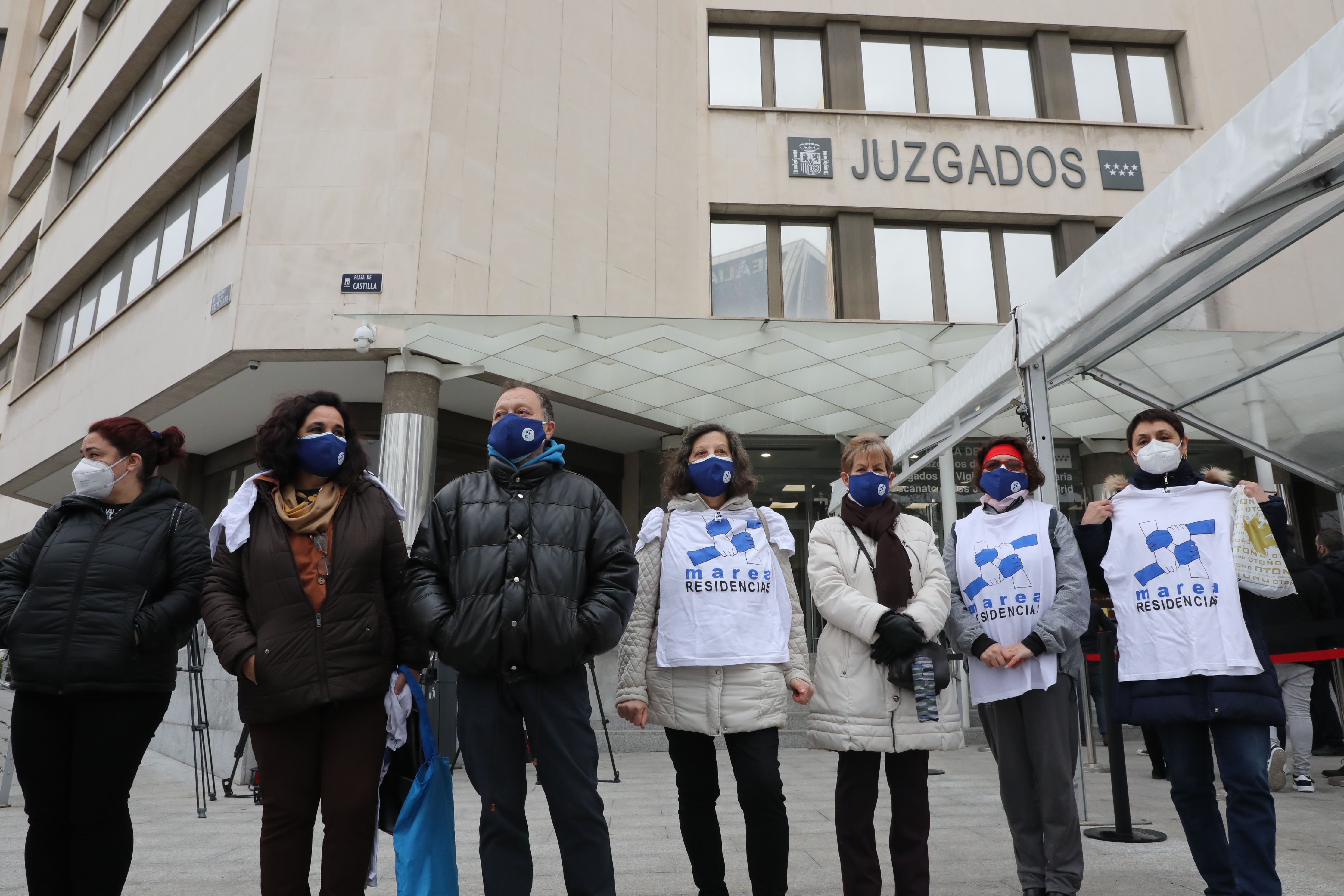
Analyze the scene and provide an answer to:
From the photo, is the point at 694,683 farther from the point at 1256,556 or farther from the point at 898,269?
the point at 898,269

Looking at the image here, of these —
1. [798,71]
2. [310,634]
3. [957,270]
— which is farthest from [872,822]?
[798,71]

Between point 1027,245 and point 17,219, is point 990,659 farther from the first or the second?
point 17,219

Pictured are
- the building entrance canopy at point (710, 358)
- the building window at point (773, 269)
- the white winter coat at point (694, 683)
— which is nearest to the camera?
the white winter coat at point (694, 683)

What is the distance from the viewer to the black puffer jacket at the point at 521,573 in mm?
2918

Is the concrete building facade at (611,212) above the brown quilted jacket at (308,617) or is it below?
above

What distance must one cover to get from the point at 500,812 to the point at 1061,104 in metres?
16.9

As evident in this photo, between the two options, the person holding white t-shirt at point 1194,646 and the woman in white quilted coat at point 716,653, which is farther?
the woman in white quilted coat at point 716,653

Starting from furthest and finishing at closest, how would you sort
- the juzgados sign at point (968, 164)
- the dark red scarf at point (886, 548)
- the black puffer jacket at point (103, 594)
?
the juzgados sign at point (968, 164) < the dark red scarf at point (886, 548) < the black puffer jacket at point (103, 594)

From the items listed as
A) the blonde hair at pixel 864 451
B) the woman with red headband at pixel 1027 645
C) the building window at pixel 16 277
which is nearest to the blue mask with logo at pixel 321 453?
the blonde hair at pixel 864 451

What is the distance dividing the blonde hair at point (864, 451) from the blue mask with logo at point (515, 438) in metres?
1.28

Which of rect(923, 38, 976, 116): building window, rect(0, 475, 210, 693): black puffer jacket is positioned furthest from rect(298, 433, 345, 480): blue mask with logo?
rect(923, 38, 976, 116): building window

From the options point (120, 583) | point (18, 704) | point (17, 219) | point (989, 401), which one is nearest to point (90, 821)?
point (18, 704)

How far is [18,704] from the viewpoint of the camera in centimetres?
322

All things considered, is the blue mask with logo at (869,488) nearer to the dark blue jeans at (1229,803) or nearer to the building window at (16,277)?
the dark blue jeans at (1229,803)
